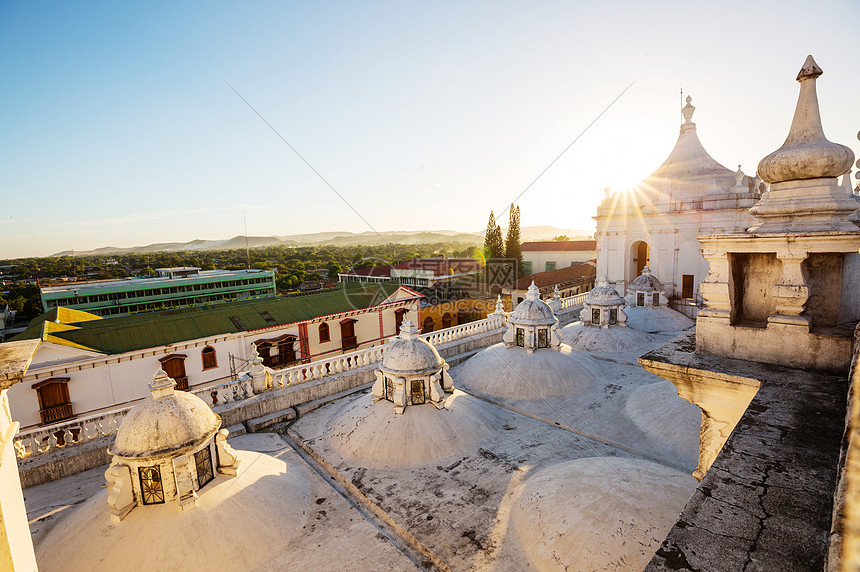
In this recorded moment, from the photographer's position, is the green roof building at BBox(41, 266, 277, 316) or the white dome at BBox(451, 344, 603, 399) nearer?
the white dome at BBox(451, 344, 603, 399)

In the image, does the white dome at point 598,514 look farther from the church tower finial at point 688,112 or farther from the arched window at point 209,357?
the church tower finial at point 688,112

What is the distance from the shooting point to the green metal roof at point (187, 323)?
21.2 meters

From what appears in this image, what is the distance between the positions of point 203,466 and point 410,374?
510 cm

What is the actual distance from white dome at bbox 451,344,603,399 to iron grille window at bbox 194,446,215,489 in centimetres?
947

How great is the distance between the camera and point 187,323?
78.3ft

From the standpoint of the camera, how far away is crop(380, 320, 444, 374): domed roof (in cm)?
1099

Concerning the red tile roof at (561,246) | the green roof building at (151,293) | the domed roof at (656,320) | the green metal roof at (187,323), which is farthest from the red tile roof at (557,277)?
the green roof building at (151,293)

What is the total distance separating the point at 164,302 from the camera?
156 feet

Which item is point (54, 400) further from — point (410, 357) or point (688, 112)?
point (688, 112)

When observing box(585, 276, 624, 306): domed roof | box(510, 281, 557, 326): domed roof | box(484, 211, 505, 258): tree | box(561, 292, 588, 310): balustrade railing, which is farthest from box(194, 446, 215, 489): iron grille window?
box(484, 211, 505, 258): tree

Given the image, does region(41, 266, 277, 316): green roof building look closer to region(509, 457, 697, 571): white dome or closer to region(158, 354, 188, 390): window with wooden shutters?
region(158, 354, 188, 390): window with wooden shutters

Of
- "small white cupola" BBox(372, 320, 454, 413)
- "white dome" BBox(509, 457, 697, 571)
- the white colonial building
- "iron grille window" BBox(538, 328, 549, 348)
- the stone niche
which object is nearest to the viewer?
the stone niche

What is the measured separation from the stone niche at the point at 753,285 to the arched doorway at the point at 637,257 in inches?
1128

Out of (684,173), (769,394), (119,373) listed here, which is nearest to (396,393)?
(769,394)
